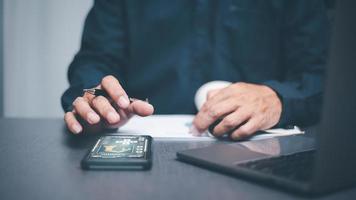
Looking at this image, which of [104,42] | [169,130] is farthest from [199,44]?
[169,130]

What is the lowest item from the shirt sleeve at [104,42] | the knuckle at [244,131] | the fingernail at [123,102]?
the knuckle at [244,131]

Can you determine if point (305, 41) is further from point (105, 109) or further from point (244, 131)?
point (105, 109)

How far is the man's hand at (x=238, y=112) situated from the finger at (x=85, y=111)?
6.7 inches

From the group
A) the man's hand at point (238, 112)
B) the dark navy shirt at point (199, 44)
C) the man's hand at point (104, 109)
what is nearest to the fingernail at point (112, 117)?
the man's hand at point (104, 109)

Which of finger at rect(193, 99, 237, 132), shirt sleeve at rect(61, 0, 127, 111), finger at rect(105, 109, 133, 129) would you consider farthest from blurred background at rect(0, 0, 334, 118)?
finger at rect(193, 99, 237, 132)

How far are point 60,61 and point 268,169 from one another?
59.6 inches

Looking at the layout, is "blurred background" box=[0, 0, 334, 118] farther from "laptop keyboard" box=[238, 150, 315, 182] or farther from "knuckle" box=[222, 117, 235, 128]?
"laptop keyboard" box=[238, 150, 315, 182]

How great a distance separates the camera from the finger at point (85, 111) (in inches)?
25.5

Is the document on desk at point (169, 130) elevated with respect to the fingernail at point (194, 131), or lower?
lower

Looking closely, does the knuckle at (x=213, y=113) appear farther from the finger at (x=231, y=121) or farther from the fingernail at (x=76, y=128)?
the fingernail at (x=76, y=128)

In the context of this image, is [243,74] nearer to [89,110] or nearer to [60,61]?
[89,110]

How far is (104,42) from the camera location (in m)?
1.20

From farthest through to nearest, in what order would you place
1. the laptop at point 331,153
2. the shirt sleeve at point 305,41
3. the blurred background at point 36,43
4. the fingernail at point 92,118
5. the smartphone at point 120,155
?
the blurred background at point 36,43, the shirt sleeve at point 305,41, the fingernail at point 92,118, the smartphone at point 120,155, the laptop at point 331,153

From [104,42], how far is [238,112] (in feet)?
2.13
